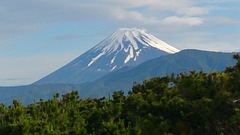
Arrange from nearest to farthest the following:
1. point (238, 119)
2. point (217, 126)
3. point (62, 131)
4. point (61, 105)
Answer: point (238, 119) < point (217, 126) < point (62, 131) < point (61, 105)

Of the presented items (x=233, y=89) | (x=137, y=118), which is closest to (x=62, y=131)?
(x=137, y=118)

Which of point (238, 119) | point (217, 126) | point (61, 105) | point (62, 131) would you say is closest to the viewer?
point (238, 119)

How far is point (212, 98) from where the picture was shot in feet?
79.0

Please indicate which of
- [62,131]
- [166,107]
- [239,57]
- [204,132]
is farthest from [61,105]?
[239,57]

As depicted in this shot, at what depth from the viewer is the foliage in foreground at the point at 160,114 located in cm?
2333

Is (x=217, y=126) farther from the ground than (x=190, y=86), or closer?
closer

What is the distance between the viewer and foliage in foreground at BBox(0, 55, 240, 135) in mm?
23328

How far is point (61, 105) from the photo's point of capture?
105 ft

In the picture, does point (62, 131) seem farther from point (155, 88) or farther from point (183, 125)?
point (155, 88)

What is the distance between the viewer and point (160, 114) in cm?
2709

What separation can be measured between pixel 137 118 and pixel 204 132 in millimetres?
3995

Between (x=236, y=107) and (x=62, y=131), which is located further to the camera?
(x=62, y=131)

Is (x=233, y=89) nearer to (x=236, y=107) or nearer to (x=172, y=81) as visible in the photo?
(x=236, y=107)

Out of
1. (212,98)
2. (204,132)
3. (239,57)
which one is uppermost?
(239,57)
